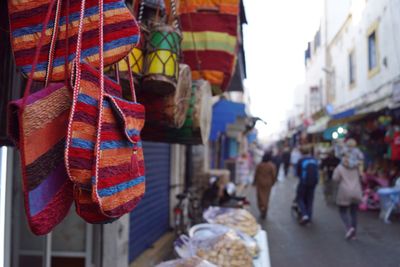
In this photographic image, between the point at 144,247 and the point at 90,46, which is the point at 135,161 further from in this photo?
the point at 144,247

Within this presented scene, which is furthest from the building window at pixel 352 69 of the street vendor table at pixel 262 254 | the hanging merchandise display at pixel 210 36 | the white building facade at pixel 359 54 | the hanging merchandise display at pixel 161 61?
the hanging merchandise display at pixel 161 61

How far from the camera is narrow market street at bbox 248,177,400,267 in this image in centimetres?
629

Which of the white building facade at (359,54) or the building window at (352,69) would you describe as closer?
the white building facade at (359,54)

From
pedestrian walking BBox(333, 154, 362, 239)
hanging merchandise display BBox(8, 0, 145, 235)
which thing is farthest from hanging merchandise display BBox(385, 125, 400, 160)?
hanging merchandise display BBox(8, 0, 145, 235)

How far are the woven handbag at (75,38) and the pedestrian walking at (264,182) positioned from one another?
9.50 m

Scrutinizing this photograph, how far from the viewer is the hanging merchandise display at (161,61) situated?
7.83 ft

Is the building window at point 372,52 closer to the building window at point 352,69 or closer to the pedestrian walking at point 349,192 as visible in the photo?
the building window at point 352,69

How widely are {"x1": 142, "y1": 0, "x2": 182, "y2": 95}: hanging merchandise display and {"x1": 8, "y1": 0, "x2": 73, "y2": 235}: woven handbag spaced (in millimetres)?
1030

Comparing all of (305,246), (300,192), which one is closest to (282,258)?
(305,246)

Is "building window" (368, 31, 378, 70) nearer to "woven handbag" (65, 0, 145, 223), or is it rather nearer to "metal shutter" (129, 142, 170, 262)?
"metal shutter" (129, 142, 170, 262)

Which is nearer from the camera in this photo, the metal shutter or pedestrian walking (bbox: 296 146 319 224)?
A: the metal shutter

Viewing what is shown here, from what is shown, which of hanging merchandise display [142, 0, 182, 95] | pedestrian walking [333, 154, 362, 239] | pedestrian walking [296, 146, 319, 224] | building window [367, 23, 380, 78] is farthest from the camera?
building window [367, 23, 380, 78]

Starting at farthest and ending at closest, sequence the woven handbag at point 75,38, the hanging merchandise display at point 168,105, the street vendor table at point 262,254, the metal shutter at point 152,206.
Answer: the metal shutter at point 152,206 < the street vendor table at point 262,254 < the hanging merchandise display at point 168,105 < the woven handbag at point 75,38

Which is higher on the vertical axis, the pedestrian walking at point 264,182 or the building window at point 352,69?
the building window at point 352,69
